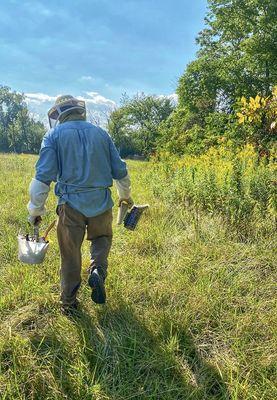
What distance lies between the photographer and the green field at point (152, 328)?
7.29 ft

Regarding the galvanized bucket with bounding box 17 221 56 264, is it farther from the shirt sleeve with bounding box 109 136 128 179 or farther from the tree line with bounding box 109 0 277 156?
the tree line with bounding box 109 0 277 156

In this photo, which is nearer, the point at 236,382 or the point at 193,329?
the point at 236,382

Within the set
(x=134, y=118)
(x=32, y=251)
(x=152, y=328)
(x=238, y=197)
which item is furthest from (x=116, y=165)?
(x=134, y=118)

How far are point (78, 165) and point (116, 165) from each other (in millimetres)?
391

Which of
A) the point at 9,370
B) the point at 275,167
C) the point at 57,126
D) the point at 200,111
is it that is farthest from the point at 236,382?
the point at 200,111

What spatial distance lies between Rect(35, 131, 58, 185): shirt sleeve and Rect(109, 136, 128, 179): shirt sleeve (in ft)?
1.70

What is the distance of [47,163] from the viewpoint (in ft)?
9.14

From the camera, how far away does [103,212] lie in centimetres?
304

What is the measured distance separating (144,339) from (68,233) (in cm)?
103

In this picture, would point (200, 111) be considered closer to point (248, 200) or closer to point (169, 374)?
point (248, 200)

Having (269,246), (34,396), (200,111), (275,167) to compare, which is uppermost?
(200,111)

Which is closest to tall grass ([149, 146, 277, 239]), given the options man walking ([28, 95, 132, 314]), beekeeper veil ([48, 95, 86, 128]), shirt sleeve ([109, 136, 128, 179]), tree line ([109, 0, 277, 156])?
shirt sleeve ([109, 136, 128, 179])

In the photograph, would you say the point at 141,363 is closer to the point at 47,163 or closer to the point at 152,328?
the point at 152,328

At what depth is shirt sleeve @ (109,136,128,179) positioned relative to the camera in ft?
10.2
